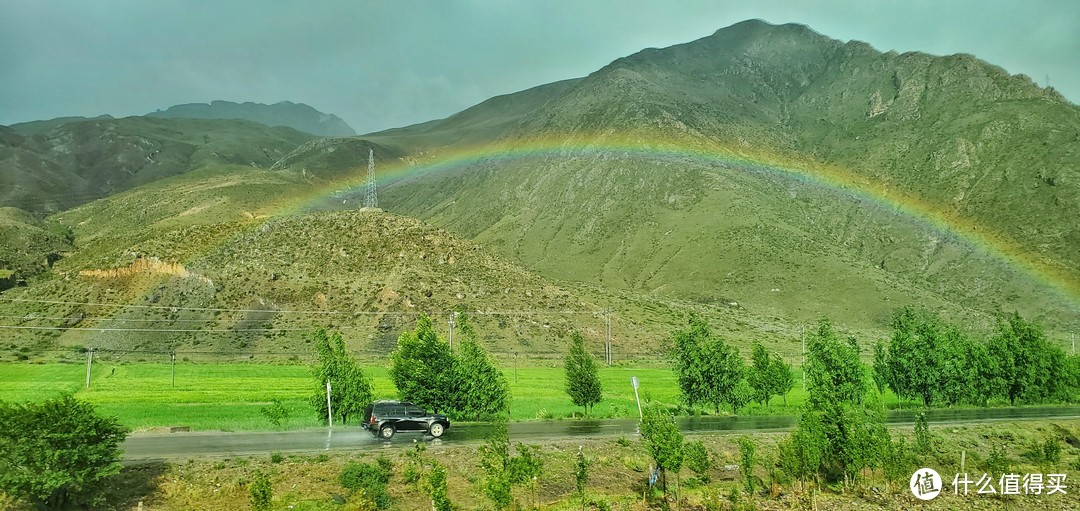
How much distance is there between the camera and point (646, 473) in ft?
101

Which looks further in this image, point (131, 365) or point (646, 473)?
point (131, 365)

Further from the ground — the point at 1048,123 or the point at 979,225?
the point at 1048,123

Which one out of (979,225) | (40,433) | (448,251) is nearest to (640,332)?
(448,251)

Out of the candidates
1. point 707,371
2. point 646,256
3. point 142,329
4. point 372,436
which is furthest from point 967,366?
point 646,256

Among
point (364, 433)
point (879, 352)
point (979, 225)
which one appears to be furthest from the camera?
point (979, 225)

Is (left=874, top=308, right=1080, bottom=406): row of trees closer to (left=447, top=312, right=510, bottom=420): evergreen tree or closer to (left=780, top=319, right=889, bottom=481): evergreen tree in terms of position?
(left=780, top=319, right=889, bottom=481): evergreen tree

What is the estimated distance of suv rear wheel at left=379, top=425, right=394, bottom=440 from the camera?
3394cm

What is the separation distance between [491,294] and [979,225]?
384 feet

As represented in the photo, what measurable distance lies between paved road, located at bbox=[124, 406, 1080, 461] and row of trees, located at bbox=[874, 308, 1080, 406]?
7.43m

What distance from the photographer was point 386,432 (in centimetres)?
3406

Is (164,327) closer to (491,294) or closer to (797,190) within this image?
(491,294)

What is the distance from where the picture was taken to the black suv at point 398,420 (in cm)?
3428

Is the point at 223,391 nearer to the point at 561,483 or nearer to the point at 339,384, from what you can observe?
the point at 339,384

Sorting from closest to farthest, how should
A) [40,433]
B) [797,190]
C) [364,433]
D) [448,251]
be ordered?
1. [40,433]
2. [364,433]
3. [448,251]
4. [797,190]
